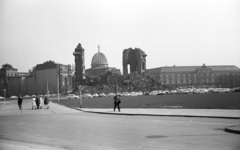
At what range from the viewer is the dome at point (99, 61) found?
171 m

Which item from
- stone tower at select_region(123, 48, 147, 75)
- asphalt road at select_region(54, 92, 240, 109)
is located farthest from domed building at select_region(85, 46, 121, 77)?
asphalt road at select_region(54, 92, 240, 109)

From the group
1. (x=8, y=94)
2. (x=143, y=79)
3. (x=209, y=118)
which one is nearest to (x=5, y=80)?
(x=8, y=94)

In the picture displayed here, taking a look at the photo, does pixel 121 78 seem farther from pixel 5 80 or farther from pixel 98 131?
pixel 98 131

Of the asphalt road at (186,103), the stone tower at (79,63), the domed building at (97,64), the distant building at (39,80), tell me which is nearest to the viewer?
the asphalt road at (186,103)

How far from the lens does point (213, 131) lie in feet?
48.1

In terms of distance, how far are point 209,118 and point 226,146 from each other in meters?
10.2

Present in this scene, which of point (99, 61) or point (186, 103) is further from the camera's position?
point (99, 61)

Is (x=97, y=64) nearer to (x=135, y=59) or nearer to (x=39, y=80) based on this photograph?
(x=39, y=80)

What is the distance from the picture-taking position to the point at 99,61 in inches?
6727

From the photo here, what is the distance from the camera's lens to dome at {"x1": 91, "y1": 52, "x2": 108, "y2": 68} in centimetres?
17088

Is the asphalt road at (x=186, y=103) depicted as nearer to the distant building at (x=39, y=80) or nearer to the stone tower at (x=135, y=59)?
the stone tower at (x=135, y=59)

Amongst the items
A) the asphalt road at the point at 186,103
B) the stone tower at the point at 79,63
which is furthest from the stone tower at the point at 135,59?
the asphalt road at the point at 186,103

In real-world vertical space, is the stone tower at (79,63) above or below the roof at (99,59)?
below

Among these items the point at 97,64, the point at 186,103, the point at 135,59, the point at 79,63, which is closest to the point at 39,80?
the point at 97,64
